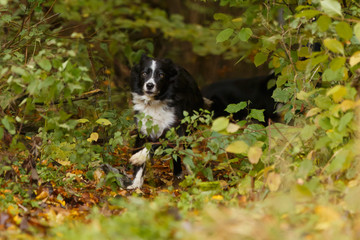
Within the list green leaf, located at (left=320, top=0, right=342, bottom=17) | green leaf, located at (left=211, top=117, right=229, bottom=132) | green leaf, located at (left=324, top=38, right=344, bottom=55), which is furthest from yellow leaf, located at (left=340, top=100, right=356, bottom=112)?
green leaf, located at (left=211, top=117, right=229, bottom=132)

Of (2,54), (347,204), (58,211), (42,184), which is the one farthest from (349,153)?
(2,54)

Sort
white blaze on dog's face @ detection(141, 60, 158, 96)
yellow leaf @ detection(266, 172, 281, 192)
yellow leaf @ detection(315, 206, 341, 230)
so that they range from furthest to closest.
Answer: white blaze on dog's face @ detection(141, 60, 158, 96) → yellow leaf @ detection(266, 172, 281, 192) → yellow leaf @ detection(315, 206, 341, 230)

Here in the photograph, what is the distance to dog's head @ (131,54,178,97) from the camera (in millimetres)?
6527

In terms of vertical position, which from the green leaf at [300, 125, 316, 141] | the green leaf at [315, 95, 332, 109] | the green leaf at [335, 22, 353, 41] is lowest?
the green leaf at [300, 125, 316, 141]

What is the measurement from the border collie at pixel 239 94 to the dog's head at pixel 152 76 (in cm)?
173

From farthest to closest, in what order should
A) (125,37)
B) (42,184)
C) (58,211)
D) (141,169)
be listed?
1. (125,37)
2. (141,169)
3. (42,184)
4. (58,211)

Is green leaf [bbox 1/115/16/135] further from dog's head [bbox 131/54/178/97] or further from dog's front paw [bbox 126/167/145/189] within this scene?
dog's head [bbox 131/54/178/97]

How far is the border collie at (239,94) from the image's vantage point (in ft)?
27.8

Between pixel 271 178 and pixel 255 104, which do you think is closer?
pixel 271 178

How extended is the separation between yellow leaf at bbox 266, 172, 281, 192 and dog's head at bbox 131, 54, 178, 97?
271 cm

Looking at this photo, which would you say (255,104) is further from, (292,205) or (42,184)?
(292,205)

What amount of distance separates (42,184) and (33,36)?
1803 millimetres

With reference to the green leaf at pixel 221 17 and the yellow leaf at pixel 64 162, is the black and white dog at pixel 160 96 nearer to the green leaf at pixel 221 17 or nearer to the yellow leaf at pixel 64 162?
the yellow leaf at pixel 64 162

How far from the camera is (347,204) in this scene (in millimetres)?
3561
